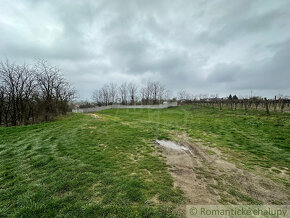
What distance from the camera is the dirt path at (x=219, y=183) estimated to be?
254 cm

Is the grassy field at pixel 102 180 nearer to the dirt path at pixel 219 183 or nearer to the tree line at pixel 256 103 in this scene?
the dirt path at pixel 219 183

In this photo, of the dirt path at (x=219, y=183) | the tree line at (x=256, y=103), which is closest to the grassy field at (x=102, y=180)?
the dirt path at (x=219, y=183)

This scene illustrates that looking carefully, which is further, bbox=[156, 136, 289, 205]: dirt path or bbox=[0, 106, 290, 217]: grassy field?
bbox=[156, 136, 289, 205]: dirt path

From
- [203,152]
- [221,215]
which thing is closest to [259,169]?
[203,152]

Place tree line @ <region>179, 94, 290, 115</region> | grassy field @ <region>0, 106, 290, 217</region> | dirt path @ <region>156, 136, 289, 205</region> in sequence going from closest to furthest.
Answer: grassy field @ <region>0, 106, 290, 217</region>
dirt path @ <region>156, 136, 289, 205</region>
tree line @ <region>179, 94, 290, 115</region>

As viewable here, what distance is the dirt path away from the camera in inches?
99.9

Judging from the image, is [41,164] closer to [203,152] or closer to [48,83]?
[203,152]

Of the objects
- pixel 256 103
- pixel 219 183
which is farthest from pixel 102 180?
pixel 256 103

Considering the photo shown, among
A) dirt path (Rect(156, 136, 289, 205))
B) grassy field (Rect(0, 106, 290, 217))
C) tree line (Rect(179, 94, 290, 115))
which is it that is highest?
tree line (Rect(179, 94, 290, 115))

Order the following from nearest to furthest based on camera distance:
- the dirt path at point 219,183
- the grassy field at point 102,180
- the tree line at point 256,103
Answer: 1. the grassy field at point 102,180
2. the dirt path at point 219,183
3. the tree line at point 256,103

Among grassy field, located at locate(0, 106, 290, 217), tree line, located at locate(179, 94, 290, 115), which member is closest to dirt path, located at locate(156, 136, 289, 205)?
grassy field, located at locate(0, 106, 290, 217)

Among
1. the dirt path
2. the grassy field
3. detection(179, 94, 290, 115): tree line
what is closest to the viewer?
the grassy field

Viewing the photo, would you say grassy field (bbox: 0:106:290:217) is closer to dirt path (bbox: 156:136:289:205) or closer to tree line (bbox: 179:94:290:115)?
dirt path (bbox: 156:136:289:205)

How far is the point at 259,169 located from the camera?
12.3 feet
